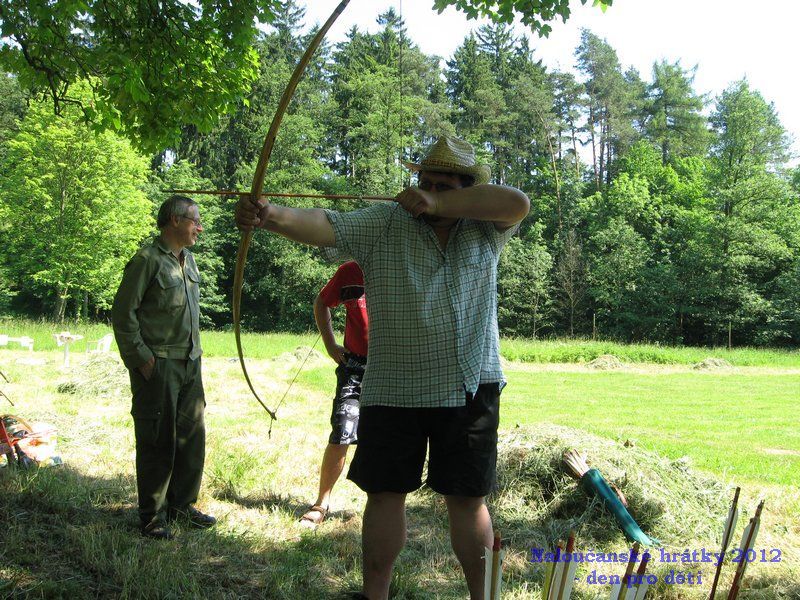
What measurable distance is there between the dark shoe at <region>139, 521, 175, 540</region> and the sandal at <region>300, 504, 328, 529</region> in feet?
2.32

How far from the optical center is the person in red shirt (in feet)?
12.2

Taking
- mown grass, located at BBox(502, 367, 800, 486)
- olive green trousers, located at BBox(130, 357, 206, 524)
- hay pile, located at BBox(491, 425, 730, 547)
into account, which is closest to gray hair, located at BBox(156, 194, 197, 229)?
olive green trousers, located at BBox(130, 357, 206, 524)

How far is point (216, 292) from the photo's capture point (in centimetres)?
3369

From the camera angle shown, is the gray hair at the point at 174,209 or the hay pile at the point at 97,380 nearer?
the gray hair at the point at 174,209

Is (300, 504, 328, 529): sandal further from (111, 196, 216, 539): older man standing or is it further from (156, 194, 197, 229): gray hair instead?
(156, 194, 197, 229): gray hair

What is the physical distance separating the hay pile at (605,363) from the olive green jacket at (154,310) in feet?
53.0

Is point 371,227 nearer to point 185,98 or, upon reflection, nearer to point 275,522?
point 275,522

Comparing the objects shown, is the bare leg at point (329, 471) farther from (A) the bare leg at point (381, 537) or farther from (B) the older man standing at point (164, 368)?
(A) the bare leg at point (381, 537)

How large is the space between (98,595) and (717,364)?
19580mm

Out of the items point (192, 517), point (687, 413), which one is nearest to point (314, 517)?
point (192, 517)

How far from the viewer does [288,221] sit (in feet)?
7.09

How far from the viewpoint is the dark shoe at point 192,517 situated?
137 inches

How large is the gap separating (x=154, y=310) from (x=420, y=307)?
1.76 meters

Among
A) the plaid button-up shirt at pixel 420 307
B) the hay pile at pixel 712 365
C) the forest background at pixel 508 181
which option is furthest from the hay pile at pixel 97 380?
the forest background at pixel 508 181
